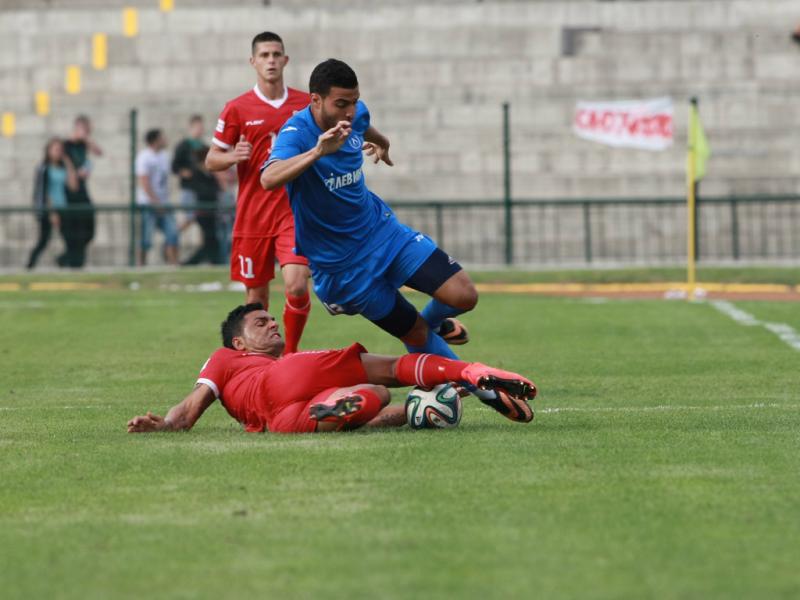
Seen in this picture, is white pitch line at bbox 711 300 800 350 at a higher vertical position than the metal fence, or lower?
lower

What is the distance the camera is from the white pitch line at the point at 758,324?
50.1ft

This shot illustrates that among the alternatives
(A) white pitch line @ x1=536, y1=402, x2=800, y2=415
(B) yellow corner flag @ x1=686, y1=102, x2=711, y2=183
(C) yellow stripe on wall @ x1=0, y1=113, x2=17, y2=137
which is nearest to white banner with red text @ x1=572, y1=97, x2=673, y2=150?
(B) yellow corner flag @ x1=686, y1=102, x2=711, y2=183

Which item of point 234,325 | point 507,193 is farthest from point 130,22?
point 234,325

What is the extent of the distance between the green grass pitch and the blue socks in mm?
579

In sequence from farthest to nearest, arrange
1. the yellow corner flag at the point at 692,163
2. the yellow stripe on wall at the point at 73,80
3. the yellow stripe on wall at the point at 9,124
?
the yellow stripe on wall at the point at 73,80
the yellow stripe on wall at the point at 9,124
the yellow corner flag at the point at 692,163

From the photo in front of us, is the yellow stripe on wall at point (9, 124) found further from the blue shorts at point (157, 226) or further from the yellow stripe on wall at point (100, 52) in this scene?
the blue shorts at point (157, 226)

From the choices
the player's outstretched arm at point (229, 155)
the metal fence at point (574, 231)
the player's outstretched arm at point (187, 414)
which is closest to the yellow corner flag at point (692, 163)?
the metal fence at point (574, 231)

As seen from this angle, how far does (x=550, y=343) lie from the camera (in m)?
15.6

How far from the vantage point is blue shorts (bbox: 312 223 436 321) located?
32.0ft

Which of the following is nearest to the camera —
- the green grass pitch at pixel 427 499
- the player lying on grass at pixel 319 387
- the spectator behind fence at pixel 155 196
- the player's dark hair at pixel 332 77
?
the green grass pitch at pixel 427 499

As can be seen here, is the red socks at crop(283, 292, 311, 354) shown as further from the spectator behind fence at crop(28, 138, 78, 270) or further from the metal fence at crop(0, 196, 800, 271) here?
the spectator behind fence at crop(28, 138, 78, 270)

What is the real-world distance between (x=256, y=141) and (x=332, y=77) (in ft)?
10.5

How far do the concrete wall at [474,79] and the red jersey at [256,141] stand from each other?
1572 cm

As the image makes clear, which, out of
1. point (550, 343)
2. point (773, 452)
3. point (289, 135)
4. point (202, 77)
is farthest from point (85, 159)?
point (773, 452)
